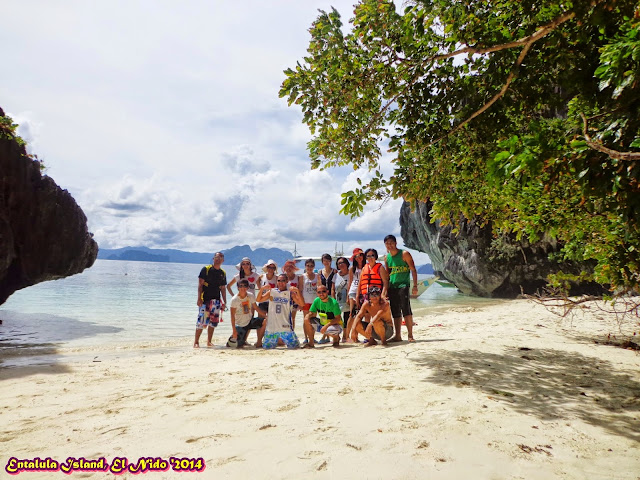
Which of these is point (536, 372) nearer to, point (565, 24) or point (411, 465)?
point (411, 465)

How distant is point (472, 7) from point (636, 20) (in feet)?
8.10

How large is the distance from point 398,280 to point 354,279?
1293 millimetres

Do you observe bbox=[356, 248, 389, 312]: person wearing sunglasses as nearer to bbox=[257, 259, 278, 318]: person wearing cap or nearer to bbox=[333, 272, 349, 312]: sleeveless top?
bbox=[333, 272, 349, 312]: sleeveless top

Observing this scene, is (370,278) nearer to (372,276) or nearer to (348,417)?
(372,276)

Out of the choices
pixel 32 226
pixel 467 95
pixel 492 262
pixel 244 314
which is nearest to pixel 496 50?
pixel 467 95

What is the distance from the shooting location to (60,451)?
3.02 m

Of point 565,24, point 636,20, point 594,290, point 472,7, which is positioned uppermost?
point 472,7

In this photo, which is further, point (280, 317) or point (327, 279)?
point (327, 279)

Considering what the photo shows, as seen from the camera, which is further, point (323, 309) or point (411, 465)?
point (323, 309)

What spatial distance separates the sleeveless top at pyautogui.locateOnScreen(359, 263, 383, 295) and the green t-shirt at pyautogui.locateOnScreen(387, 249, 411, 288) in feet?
0.92

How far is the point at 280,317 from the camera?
823 centimetres

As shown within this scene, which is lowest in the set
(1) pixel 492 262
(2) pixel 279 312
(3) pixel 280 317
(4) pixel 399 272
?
(3) pixel 280 317

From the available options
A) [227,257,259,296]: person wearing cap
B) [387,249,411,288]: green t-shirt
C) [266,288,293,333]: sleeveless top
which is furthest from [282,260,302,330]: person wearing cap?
[387,249,411,288]: green t-shirt

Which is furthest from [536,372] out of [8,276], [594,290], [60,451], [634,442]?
[594,290]
